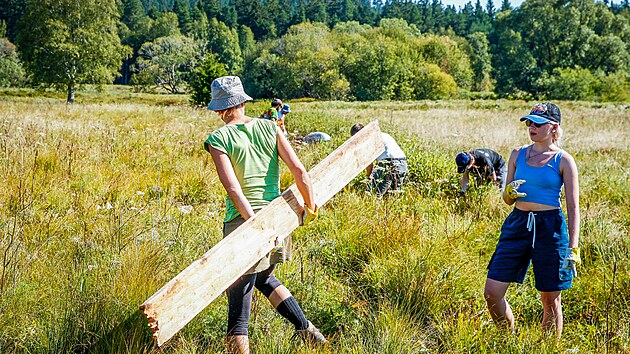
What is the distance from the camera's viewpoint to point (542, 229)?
9.98ft

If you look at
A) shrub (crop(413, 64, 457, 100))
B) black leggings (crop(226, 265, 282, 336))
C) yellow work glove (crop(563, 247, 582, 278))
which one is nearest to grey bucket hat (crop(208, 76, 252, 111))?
black leggings (crop(226, 265, 282, 336))

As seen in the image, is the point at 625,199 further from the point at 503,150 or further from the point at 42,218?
the point at 42,218

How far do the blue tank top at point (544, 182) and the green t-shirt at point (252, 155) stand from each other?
1.58 m

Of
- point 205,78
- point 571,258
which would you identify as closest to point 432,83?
point 205,78

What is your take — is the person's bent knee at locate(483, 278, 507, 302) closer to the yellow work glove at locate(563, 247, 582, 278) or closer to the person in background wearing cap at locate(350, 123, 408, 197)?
the yellow work glove at locate(563, 247, 582, 278)

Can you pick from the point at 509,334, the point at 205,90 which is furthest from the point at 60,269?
the point at 205,90

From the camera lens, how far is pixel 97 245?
11.6ft

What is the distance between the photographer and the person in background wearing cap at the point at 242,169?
8.42 feet

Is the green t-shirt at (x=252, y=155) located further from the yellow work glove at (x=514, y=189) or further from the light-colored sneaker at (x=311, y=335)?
the yellow work glove at (x=514, y=189)

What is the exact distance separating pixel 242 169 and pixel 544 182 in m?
1.84

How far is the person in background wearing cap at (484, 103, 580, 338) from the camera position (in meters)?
3.01

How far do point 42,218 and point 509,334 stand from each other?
378cm

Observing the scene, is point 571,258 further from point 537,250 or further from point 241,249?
point 241,249

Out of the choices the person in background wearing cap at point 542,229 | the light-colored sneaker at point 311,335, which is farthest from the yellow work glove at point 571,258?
the light-colored sneaker at point 311,335
